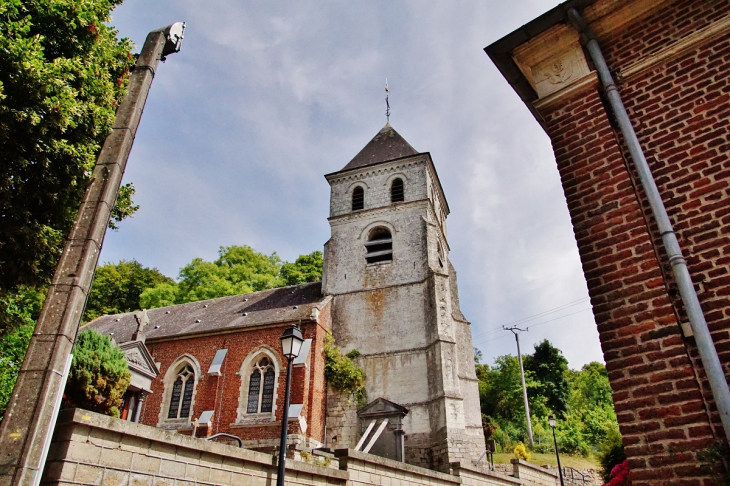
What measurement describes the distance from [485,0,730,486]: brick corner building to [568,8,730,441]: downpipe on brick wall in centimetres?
3

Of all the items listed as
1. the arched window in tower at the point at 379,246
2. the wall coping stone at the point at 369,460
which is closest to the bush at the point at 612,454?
the wall coping stone at the point at 369,460

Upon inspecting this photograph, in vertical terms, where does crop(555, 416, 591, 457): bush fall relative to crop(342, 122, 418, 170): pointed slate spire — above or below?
below

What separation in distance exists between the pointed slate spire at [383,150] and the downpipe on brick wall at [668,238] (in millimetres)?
19560

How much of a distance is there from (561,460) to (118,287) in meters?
34.5

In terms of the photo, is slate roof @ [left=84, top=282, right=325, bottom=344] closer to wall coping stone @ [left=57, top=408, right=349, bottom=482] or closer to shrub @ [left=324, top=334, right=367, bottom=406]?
shrub @ [left=324, top=334, right=367, bottom=406]

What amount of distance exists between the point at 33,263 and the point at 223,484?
5478mm

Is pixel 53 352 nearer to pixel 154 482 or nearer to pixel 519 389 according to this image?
pixel 154 482

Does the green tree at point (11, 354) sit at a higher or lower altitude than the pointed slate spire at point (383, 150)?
lower

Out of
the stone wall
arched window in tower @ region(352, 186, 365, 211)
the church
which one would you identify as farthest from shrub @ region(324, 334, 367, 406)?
the stone wall

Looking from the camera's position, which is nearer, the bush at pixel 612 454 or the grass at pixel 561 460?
the bush at pixel 612 454

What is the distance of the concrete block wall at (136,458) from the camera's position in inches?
171

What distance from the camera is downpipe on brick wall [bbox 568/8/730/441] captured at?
11.9 ft

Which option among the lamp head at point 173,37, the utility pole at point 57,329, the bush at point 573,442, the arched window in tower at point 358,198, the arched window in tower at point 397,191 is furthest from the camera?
the bush at point 573,442

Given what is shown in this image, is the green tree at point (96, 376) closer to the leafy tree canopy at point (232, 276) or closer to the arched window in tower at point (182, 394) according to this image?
the arched window in tower at point (182, 394)
